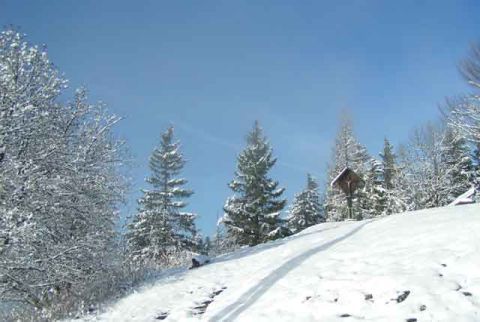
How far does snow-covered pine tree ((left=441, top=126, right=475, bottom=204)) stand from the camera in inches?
1258

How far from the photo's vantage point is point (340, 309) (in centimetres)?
782

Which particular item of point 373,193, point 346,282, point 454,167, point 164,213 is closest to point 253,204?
point 164,213

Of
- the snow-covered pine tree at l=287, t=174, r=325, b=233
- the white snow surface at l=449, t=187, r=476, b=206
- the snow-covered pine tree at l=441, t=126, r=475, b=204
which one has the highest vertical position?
the snow-covered pine tree at l=441, t=126, r=475, b=204

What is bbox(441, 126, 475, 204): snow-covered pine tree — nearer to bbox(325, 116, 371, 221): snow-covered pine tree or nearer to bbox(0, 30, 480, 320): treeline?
bbox(325, 116, 371, 221): snow-covered pine tree

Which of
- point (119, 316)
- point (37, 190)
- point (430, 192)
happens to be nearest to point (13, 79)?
point (37, 190)

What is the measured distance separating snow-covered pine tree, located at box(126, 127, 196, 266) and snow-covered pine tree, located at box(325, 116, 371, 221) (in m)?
12.3

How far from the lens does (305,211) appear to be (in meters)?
36.7

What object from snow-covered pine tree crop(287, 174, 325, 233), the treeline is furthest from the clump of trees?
snow-covered pine tree crop(287, 174, 325, 233)

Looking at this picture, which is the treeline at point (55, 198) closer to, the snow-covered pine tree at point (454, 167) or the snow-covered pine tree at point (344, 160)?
the snow-covered pine tree at point (454, 167)

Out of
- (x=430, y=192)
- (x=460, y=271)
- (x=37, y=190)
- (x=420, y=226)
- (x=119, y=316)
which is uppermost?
(x=430, y=192)

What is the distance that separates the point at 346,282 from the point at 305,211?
92.3ft

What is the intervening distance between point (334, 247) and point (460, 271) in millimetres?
4682

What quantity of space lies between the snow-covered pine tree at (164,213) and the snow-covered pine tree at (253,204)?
11.6 feet

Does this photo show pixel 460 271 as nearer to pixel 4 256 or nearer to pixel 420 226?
pixel 420 226
